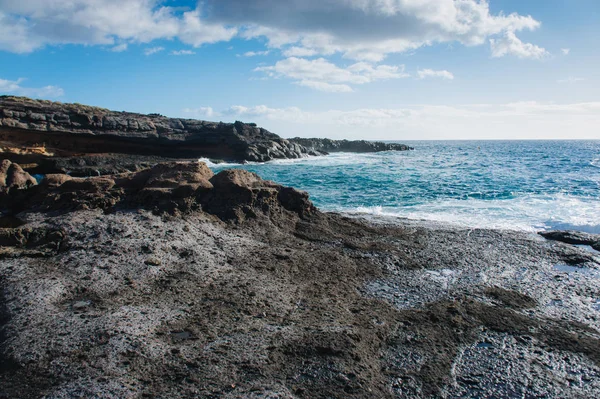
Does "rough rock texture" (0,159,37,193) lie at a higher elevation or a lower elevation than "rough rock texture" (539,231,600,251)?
higher

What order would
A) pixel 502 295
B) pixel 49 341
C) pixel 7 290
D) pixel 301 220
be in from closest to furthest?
1. pixel 49 341
2. pixel 7 290
3. pixel 502 295
4. pixel 301 220

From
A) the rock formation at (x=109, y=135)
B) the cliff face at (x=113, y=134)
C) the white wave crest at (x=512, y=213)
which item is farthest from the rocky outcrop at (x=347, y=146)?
the white wave crest at (x=512, y=213)

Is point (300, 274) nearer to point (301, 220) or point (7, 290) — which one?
point (301, 220)

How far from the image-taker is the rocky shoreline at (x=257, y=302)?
11.6 feet

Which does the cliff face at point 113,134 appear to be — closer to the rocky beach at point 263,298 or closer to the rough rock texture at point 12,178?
the rough rock texture at point 12,178

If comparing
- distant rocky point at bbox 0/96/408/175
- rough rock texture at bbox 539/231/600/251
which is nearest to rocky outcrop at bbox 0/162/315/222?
rough rock texture at bbox 539/231/600/251

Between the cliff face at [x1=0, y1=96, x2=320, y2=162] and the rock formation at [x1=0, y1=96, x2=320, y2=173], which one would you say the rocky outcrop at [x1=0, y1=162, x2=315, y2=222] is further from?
the cliff face at [x1=0, y1=96, x2=320, y2=162]

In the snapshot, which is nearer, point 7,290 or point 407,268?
point 7,290

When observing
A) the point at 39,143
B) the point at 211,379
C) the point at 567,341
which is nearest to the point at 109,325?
the point at 211,379

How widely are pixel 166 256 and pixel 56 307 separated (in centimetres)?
168

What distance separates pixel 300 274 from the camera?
5.95m

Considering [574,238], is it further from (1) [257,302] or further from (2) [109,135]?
(2) [109,135]

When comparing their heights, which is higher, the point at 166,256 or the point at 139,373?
the point at 166,256

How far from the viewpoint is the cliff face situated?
92.6ft
